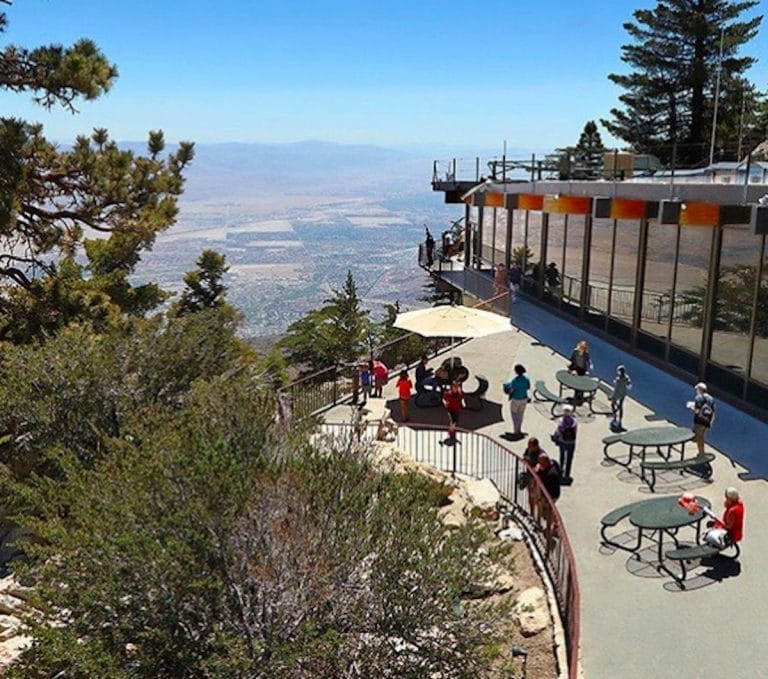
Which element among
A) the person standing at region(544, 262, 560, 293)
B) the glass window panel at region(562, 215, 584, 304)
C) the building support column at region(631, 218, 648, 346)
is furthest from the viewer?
the person standing at region(544, 262, 560, 293)

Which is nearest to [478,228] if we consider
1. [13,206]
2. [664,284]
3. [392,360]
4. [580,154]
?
[580,154]

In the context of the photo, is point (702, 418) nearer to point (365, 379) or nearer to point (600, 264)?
point (365, 379)

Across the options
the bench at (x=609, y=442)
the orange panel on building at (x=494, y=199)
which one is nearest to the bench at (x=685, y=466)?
the bench at (x=609, y=442)

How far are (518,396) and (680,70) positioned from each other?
34.4 m

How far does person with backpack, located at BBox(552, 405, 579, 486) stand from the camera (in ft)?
38.7

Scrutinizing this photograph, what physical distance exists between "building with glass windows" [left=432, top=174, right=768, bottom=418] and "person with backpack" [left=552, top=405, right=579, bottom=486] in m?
4.72

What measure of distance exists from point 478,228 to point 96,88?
18.1 m

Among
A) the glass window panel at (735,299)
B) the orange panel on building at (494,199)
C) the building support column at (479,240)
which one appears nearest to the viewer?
the glass window panel at (735,299)

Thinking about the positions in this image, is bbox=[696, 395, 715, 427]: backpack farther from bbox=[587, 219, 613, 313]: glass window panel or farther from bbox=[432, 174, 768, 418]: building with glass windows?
bbox=[587, 219, 613, 313]: glass window panel

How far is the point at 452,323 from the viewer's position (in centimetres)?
1656

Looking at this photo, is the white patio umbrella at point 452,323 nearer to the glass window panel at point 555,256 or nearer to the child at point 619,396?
the child at point 619,396

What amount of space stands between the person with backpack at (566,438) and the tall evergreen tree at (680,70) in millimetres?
31232

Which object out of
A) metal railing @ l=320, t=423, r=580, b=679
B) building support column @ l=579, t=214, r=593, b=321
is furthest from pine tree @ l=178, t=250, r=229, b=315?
metal railing @ l=320, t=423, r=580, b=679

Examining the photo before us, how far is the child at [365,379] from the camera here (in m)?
17.3
